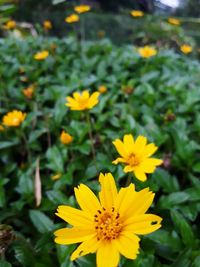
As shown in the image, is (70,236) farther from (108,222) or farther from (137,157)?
(137,157)

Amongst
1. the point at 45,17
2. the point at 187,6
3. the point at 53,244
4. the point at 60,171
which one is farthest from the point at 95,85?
the point at 187,6

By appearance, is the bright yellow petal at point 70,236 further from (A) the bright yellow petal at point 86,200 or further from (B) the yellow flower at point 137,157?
(B) the yellow flower at point 137,157

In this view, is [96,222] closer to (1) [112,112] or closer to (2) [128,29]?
(1) [112,112]

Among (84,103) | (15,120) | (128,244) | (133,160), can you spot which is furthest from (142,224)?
(15,120)

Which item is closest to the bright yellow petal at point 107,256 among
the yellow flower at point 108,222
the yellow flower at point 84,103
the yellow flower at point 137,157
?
the yellow flower at point 108,222

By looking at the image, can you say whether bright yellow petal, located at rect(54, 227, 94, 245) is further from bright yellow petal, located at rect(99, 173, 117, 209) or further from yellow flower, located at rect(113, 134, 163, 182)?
yellow flower, located at rect(113, 134, 163, 182)
